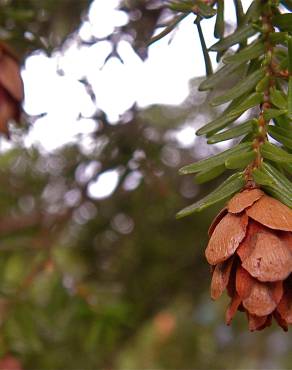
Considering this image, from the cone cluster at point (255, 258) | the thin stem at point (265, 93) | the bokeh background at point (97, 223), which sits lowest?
the bokeh background at point (97, 223)

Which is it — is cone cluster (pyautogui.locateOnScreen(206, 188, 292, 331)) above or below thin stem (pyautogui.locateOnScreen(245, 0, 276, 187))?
below

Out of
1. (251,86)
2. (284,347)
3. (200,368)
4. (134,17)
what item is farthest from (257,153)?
(284,347)

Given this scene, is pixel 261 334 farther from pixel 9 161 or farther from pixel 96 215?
pixel 9 161

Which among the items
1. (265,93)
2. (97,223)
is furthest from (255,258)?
(97,223)

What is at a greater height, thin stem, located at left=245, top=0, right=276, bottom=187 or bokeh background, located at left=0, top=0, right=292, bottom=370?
thin stem, located at left=245, top=0, right=276, bottom=187

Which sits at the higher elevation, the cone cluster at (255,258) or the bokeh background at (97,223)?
the cone cluster at (255,258)

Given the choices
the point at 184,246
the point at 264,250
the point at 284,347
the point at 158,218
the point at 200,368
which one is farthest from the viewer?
the point at 284,347

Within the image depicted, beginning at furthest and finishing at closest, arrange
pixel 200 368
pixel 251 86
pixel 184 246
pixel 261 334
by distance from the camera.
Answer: pixel 261 334
pixel 200 368
pixel 184 246
pixel 251 86

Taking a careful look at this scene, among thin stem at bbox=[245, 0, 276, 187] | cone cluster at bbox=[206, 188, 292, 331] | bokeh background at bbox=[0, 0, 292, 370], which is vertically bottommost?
bokeh background at bbox=[0, 0, 292, 370]
